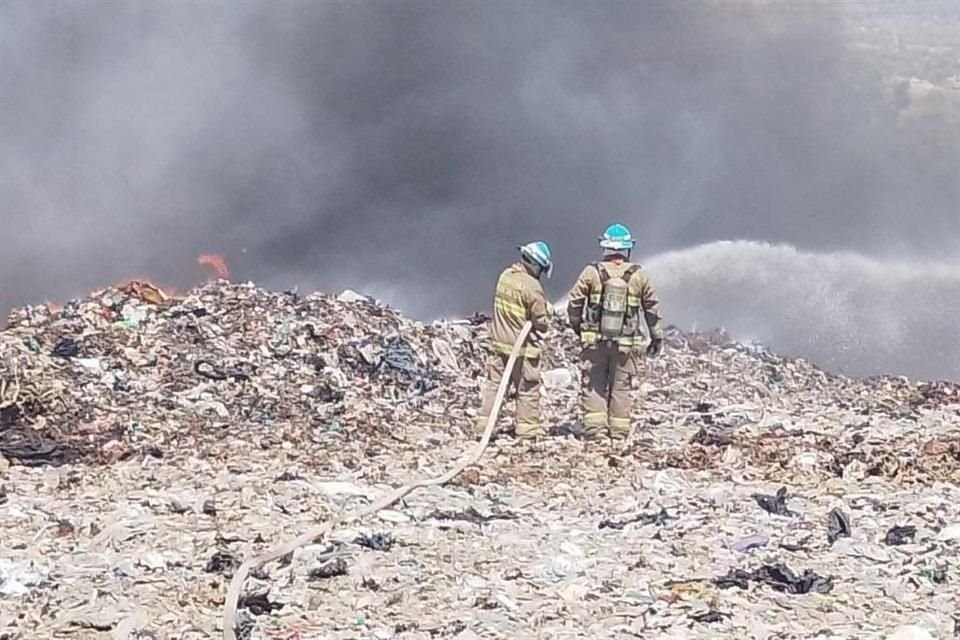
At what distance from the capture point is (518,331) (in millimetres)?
13258

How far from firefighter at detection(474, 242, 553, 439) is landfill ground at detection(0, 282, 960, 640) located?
1.20ft

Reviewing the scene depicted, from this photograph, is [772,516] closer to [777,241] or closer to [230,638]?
[230,638]

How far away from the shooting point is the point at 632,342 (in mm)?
13273

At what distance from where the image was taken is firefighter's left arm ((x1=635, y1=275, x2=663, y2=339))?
13.2m

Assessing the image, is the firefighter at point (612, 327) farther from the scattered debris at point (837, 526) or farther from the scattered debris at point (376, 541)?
the scattered debris at point (376, 541)

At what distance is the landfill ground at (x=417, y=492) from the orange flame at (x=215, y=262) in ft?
40.3

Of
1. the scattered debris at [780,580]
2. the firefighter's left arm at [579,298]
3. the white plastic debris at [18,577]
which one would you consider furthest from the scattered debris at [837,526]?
the white plastic debris at [18,577]

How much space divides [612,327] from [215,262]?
66.4 feet

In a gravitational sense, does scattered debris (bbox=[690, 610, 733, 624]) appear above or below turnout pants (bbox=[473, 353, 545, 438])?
below

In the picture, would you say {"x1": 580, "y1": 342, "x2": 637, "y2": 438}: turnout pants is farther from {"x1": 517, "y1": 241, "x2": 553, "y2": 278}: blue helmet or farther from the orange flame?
the orange flame

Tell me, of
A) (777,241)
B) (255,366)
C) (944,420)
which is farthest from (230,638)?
(777,241)

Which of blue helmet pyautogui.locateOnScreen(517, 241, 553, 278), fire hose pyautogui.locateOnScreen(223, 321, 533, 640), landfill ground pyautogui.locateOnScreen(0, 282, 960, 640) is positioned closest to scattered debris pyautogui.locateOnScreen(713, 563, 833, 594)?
landfill ground pyautogui.locateOnScreen(0, 282, 960, 640)

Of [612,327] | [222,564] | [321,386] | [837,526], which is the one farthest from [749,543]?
[321,386]

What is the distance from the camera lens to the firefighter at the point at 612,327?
1313cm
